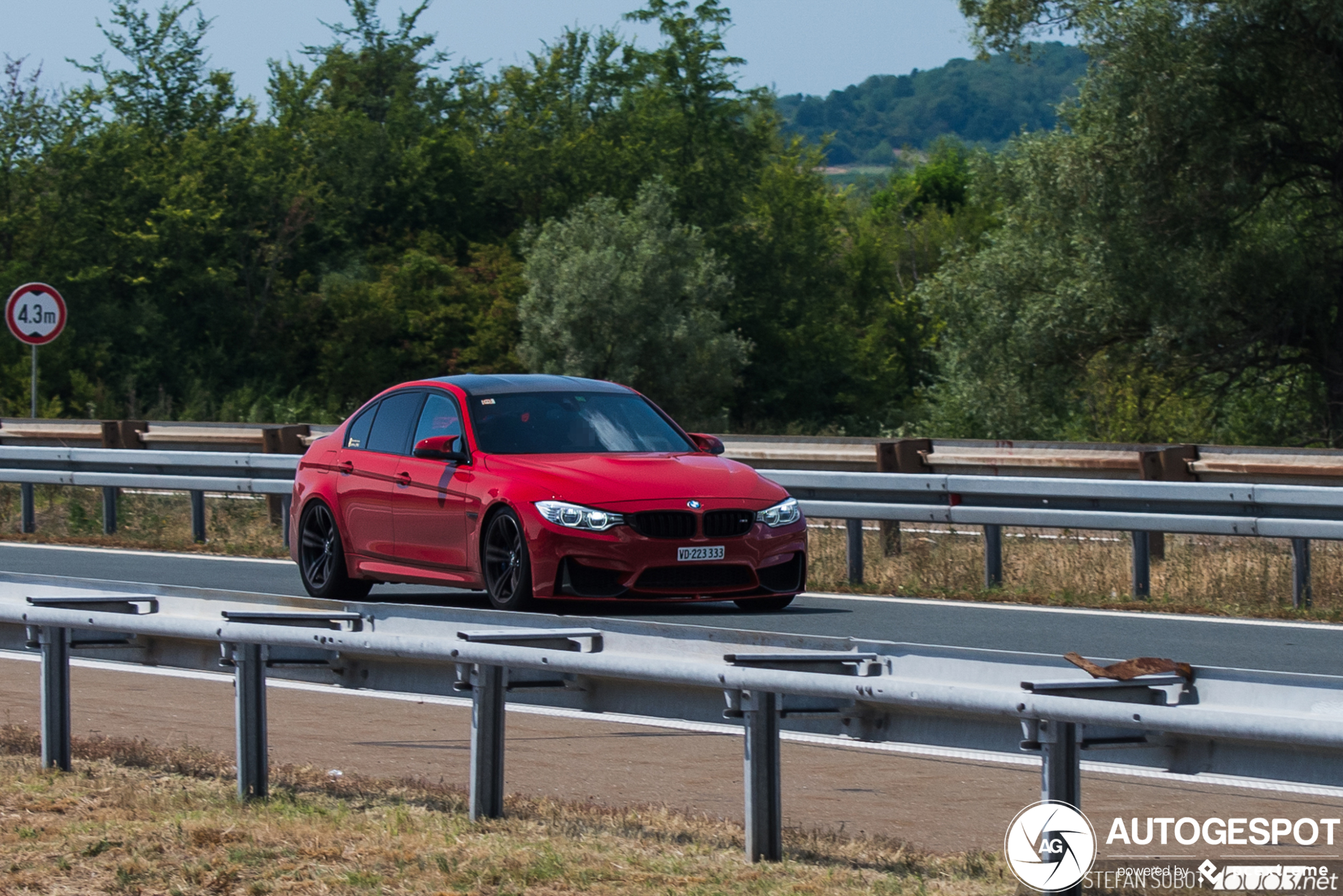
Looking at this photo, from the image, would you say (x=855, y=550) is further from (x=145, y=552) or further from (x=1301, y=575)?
(x=145, y=552)

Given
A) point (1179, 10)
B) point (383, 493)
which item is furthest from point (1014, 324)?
point (383, 493)

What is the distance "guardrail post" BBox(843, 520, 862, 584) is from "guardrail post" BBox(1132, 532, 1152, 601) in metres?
2.06

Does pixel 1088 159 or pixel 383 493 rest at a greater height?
pixel 1088 159

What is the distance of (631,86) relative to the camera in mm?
69750

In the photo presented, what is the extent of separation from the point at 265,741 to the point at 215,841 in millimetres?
789

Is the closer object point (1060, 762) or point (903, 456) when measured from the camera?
point (1060, 762)

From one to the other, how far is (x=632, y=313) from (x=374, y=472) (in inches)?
1602

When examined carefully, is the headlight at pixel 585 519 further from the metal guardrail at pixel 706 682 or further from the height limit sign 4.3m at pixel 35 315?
the height limit sign 4.3m at pixel 35 315

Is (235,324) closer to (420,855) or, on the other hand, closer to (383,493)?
(383,493)

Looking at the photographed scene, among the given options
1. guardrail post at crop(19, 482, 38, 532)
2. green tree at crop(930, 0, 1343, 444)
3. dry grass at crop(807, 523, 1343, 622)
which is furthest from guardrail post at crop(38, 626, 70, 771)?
green tree at crop(930, 0, 1343, 444)

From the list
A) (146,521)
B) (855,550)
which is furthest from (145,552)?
(855,550)

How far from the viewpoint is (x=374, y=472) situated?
1243 centimetres

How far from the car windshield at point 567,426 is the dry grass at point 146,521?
5.27 meters

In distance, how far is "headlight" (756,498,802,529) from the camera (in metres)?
11.4
